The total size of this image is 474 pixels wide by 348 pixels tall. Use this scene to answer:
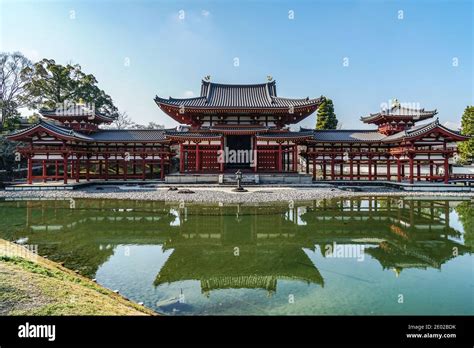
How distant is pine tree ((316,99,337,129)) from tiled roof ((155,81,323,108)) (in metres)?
17.9

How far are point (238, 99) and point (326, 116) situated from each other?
75.5 ft

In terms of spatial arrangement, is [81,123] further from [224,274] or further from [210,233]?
[224,274]

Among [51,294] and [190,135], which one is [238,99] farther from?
[51,294]

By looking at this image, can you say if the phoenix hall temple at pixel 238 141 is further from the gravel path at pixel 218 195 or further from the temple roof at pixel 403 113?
the gravel path at pixel 218 195

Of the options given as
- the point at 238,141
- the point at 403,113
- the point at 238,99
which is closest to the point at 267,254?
the point at 238,141

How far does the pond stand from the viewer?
5.57 metres

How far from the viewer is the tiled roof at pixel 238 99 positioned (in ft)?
88.4

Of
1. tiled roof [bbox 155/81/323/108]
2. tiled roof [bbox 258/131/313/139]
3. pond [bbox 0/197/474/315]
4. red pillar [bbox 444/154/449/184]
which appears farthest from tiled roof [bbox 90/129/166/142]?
red pillar [bbox 444/154/449/184]

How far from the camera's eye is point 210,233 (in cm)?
1080

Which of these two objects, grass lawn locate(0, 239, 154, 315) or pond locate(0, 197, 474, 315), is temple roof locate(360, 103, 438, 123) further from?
grass lawn locate(0, 239, 154, 315)

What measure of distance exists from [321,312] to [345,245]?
485 cm

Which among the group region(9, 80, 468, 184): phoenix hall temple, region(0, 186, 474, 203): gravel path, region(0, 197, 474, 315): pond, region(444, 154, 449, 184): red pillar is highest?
region(9, 80, 468, 184): phoenix hall temple

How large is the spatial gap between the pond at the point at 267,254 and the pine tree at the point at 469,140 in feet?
93.5
